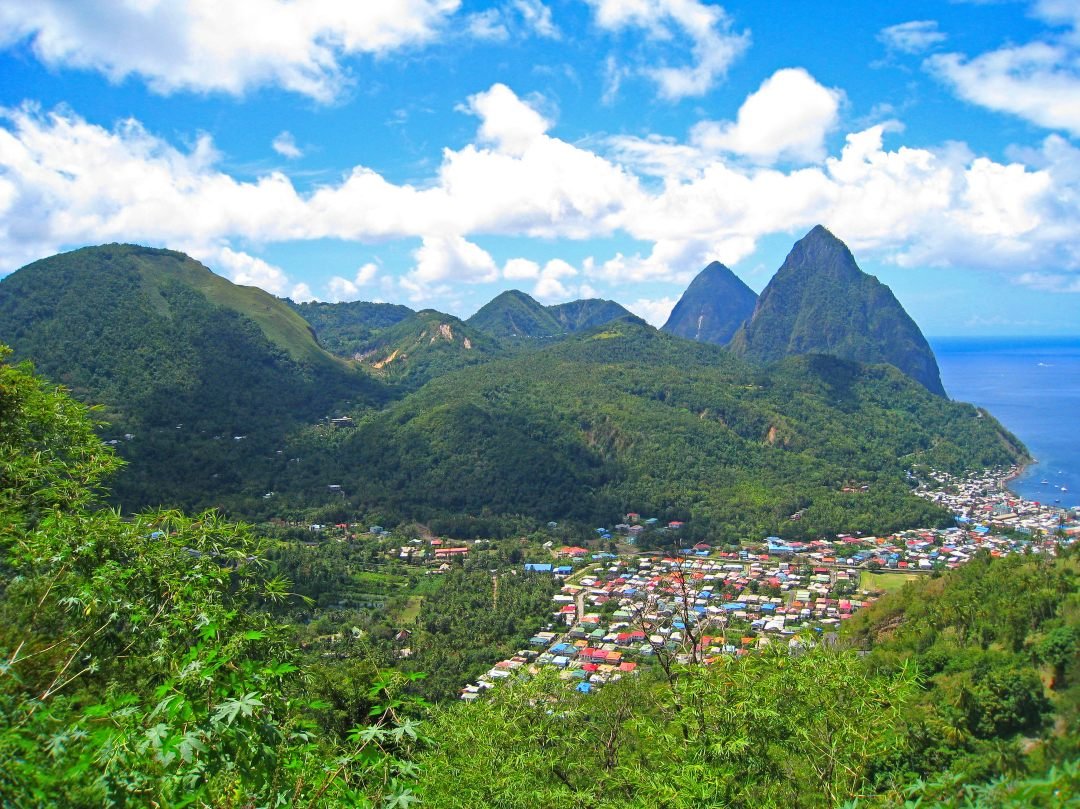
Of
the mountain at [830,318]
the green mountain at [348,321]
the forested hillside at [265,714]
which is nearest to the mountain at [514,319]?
the green mountain at [348,321]

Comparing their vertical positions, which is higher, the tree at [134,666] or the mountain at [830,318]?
the mountain at [830,318]

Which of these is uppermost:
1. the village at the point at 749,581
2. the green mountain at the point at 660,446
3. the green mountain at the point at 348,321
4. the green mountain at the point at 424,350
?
the green mountain at the point at 348,321

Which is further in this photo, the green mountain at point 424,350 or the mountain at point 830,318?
the mountain at point 830,318

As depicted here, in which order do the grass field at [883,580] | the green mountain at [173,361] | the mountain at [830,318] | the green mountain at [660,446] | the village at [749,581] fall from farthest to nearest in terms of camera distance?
1. the mountain at [830,318]
2. the green mountain at [173,361]
3. the green mountain at [660,446]
4. the grass field at [883,580]
5. the village at [749,581]

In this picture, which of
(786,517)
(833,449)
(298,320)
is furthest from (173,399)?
(833,449)

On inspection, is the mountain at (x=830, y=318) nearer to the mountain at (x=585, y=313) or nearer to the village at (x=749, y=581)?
the mountain at (x=585, y=313)

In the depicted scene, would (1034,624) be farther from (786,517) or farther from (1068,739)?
(786,517)
